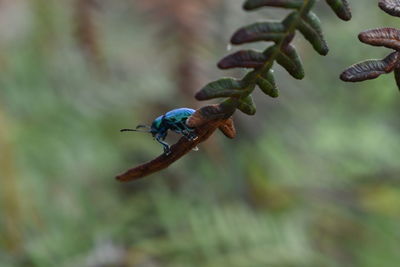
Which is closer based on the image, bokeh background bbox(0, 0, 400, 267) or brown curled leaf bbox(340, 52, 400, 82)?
brown curled leaf bbox(340, 52, 400, 82)

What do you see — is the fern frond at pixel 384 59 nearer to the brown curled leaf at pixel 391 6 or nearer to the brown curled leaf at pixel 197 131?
the brown curled leaf at pixel 391 6

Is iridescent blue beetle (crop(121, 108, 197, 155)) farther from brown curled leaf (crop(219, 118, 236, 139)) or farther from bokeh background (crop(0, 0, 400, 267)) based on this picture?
bokeh background (crop(0, 0, 400, 267))

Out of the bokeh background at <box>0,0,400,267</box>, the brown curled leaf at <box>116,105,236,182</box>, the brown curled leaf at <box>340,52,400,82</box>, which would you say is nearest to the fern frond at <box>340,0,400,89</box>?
the brown curled leaf at <box>340,52,400,82</box>

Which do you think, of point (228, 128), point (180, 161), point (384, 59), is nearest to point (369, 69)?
point (384, 59)

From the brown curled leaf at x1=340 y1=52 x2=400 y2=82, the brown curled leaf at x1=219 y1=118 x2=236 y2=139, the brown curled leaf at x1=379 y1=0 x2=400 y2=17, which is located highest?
the brown curled leaf at x1=379 y1=0 x2=400 y2=17

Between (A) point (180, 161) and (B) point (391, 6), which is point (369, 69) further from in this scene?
(A) point (180, 161)

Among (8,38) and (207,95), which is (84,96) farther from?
(207,95)
